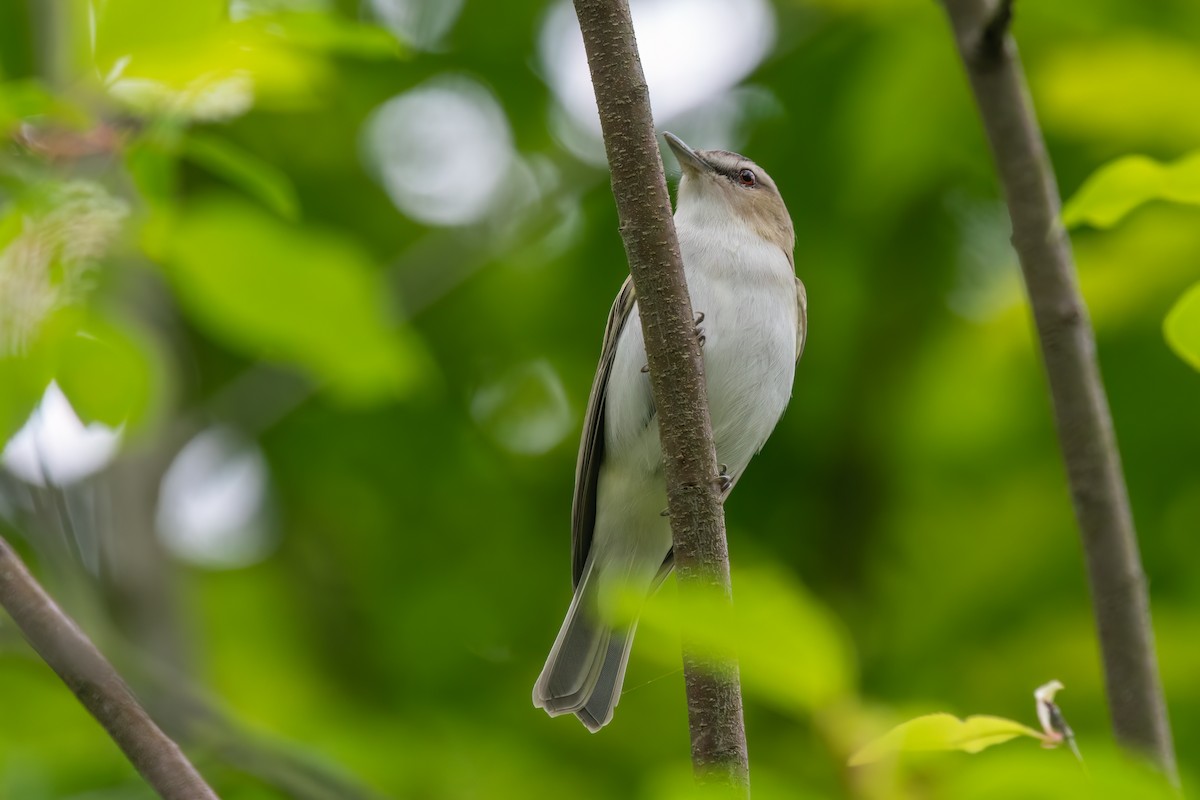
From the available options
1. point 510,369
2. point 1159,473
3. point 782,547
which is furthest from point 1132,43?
point 510,369

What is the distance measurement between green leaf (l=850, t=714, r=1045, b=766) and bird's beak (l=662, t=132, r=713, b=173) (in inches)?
140

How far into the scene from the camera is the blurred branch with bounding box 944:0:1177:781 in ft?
9.78

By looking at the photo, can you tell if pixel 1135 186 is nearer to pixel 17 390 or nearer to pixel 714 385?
pixel 17 390

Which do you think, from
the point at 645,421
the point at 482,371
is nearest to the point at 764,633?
the point at 645,421

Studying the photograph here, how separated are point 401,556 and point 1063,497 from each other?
2.93m

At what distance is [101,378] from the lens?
10.7 ft

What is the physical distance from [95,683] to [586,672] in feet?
9.07

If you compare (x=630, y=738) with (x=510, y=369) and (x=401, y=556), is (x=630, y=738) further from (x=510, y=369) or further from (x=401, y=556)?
Result: (x=510, y=369)

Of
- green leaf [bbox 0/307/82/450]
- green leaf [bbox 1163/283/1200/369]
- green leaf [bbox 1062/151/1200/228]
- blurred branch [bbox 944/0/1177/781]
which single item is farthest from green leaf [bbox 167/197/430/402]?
green leaf [bbox 1163/283/1200/369]

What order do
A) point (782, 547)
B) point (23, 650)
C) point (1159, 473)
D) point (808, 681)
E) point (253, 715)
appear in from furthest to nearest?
point (782, 547) → point (253, 715) → point (1159, 473) → point (23, 650) → point (808, 681)

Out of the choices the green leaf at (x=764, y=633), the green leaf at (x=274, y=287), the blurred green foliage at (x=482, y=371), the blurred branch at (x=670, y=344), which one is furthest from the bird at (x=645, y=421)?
the green leaf at (x=764, y=633)

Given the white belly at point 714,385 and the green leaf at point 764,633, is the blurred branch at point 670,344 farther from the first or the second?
the white belly at point 714,385

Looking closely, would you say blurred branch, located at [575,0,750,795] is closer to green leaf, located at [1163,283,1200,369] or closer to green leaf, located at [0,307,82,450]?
green leaf, located at [1163,283,1200,369]

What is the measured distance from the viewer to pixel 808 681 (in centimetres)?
171
